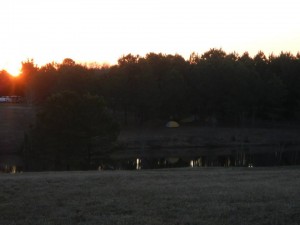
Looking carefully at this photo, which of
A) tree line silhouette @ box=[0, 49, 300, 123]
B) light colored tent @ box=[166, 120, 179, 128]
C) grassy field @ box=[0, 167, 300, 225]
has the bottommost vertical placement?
Answer: grassy field @ box=[0, 167, 300, 225]

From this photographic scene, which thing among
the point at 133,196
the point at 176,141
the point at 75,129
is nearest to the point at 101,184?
the point at 133,196

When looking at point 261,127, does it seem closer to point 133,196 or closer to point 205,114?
point 205,114

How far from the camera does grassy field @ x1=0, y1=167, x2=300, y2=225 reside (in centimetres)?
A: 1017

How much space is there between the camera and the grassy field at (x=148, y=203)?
33.4 feet

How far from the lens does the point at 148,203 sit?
11906 mm

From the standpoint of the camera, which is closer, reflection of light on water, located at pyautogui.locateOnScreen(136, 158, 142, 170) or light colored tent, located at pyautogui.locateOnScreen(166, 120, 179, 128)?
reflection of light on water, located at pyautogui.locateOnScreen(136, 158, 142, 170)

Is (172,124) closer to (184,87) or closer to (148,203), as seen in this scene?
(184,87)

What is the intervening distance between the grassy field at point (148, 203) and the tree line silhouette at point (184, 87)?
56.8 m

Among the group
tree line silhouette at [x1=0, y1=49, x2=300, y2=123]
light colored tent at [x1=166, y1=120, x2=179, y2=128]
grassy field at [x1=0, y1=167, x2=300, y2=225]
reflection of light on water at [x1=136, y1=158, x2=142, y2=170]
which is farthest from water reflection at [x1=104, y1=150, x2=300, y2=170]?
grassy field at [x1=0, y1=167, x2=300, y2=225]

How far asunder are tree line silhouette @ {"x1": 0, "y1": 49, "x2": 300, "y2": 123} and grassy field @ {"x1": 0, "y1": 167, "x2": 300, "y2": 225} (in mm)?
56786

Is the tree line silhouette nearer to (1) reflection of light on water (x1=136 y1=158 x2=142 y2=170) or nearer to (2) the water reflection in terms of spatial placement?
(2) the water reflection

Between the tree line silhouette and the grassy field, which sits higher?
the tree line silhouette

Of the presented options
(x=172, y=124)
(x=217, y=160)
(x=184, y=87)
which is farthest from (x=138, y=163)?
(x=184, y=87)

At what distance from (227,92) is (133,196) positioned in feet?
225
